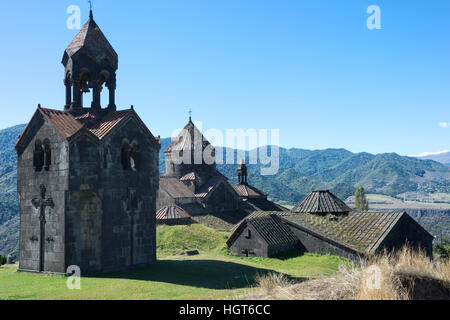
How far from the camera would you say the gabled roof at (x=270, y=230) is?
2423cm

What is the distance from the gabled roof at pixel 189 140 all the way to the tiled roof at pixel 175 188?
3907 mm

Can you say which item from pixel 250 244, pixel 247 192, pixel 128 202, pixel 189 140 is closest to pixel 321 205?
pixel 250 244

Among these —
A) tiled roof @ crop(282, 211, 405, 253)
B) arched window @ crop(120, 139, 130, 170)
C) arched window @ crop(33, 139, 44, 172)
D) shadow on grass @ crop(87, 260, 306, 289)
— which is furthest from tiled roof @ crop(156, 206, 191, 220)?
arched window @ crop(33, 139, 44, 172)

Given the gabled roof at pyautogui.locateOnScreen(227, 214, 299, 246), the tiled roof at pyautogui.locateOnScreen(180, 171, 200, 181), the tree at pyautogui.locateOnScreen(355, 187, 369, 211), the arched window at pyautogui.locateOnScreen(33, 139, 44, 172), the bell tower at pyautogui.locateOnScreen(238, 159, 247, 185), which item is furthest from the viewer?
the tree at pyautogui.locateOnScreen(355, 187, 369, 211)

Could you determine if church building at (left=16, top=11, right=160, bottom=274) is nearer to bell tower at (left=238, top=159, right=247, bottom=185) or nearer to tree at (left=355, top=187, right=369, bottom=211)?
bell tower at (left=238, top=159, right=247, bottom=185)

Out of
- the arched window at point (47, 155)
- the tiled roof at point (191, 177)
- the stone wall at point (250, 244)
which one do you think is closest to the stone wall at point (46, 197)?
the arched window at point (47, 155)

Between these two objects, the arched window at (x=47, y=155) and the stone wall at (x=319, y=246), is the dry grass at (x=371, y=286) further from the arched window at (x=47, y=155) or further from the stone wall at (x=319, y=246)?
the arched window at (x=47, y=155)

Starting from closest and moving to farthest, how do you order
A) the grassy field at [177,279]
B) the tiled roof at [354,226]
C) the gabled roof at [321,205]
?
the grassy field at [177,279] < the tiled roof at [354,226] < the gabled roof at [321,205]

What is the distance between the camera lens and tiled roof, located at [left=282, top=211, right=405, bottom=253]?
72.5 feet

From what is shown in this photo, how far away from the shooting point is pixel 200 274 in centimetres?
1836

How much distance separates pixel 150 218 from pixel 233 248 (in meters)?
7.49

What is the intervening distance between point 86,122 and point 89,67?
3171mm

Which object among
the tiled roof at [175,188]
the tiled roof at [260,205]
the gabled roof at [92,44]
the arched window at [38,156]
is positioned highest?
the gabled roof at [92,44]

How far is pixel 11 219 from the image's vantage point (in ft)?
339
